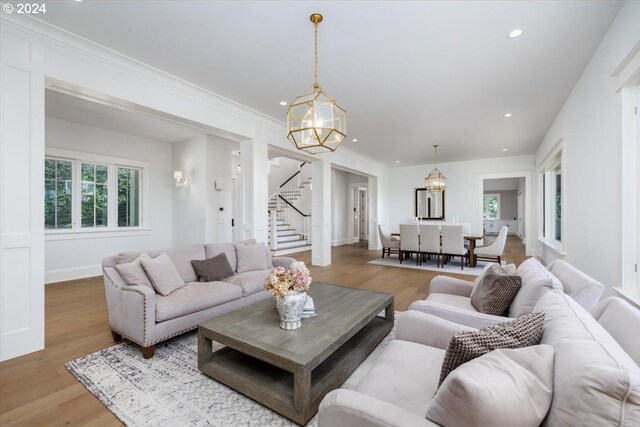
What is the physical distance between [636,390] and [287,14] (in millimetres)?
2854

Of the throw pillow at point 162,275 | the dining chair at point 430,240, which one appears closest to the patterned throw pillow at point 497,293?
the throw pillow at point 162,275

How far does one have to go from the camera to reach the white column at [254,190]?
4.67 meters

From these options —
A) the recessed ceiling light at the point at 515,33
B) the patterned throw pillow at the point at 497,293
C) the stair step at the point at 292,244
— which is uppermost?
the recessed ceiling light at the point at 515,33

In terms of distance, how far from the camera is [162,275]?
2.76 m

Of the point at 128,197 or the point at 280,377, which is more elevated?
the point at 128,197

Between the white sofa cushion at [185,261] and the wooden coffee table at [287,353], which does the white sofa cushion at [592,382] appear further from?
the white sofa cushion at [185,261]

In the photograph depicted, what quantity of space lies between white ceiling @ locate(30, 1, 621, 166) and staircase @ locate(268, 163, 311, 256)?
14.3 feet

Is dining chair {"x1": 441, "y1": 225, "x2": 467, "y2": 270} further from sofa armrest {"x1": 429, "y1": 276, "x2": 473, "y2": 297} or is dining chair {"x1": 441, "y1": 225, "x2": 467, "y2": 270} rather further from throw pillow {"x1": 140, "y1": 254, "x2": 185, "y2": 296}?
throw pillow {"x1": 140, "y1": 254, "x2": 185, "y2": 296}

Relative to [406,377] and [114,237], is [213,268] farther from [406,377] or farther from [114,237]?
[114,237]

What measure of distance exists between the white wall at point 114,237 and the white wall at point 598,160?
276 inches

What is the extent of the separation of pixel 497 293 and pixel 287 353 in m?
1.50

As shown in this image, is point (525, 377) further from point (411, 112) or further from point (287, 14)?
point (411, 112)

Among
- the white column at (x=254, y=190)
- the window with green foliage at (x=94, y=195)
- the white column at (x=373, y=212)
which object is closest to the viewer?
the white column at (x=254, y=190)

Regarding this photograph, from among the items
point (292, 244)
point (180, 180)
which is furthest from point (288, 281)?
point (292, 244)
